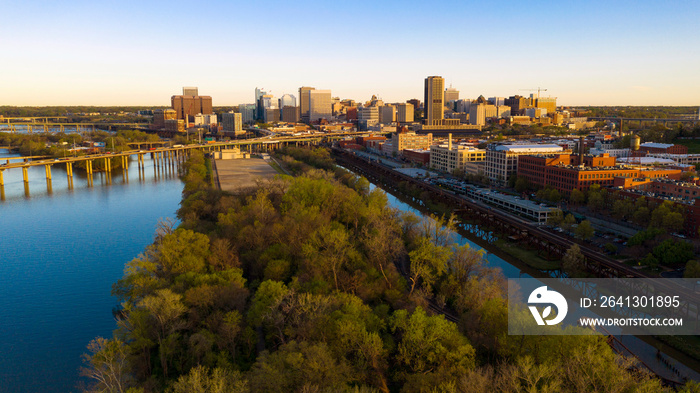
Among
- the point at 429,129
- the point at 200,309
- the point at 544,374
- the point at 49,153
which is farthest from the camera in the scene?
the point at 429,129

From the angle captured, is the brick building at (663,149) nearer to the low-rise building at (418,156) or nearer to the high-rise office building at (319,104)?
the low-rise building at (418,156)

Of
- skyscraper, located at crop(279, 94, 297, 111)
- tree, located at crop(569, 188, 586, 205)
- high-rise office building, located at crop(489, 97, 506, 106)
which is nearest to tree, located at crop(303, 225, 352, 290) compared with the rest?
tree, located at crop(569, 188, 586, 205)

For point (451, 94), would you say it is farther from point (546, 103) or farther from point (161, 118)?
point (161, 118)

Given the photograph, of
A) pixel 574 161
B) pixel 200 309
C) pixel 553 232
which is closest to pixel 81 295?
pixel 200 309

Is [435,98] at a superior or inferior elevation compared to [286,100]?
inferior

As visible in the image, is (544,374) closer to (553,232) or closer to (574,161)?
(553,232)

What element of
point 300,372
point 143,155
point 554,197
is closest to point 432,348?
point 300,372
